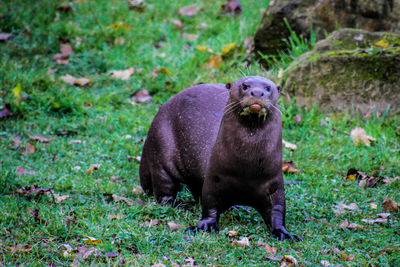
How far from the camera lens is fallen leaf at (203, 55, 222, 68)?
7207 mm

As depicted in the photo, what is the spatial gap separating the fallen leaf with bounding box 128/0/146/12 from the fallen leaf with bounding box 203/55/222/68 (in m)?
2.25

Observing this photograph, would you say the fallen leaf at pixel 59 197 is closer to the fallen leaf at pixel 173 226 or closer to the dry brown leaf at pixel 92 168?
the dry brown leaf at pixel 92 168

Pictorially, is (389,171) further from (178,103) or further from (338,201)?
(178,103)

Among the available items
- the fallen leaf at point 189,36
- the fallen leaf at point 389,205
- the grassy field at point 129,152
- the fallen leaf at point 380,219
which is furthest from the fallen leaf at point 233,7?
the fallen leaf at point 380,219

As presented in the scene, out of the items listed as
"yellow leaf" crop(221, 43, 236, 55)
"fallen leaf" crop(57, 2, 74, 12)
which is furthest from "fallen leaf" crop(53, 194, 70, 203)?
"fallen leaf" crop(57, 2, 74, 12)

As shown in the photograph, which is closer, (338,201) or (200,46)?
(338,201)

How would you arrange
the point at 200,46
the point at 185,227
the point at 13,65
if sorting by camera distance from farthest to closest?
the point at 200,46 → the point at 13,65 → the point at 185,227

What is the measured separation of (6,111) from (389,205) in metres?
4.11

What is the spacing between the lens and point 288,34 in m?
7.04

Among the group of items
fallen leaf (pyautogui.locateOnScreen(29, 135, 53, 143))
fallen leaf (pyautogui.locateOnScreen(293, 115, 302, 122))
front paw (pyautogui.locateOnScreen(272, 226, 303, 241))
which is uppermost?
front paw (pyautogui.locateOnScreen(272, 226, 303, 241))

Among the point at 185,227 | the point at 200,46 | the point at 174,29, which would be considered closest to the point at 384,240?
the point at 185,227

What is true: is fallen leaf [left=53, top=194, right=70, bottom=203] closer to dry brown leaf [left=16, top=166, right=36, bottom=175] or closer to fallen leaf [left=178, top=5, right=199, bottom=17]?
dry brown leaf [left=16, top=166, right=36, bottom=175]

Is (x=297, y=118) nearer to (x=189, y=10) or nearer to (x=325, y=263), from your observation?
(x=325, y=263)

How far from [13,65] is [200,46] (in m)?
2.49
